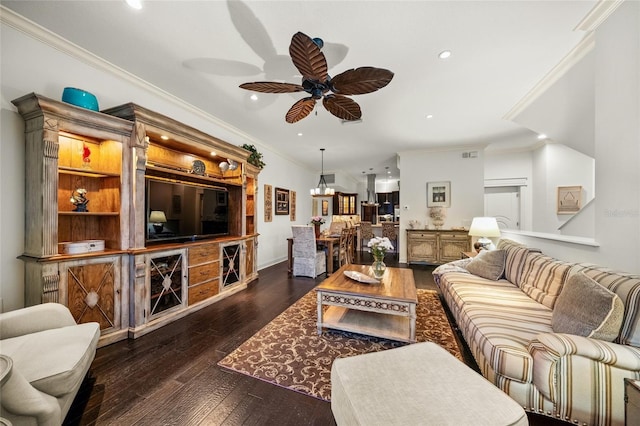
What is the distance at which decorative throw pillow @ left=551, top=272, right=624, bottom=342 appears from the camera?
4.36 feet

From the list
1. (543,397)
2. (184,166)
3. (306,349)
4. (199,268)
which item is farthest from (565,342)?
(184,166)

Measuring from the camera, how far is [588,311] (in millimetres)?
1417

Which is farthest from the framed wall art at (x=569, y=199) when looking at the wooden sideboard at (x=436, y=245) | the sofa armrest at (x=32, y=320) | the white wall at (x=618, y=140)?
the sofa armrest at (x=32, y=320)

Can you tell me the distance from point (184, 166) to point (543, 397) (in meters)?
4.32

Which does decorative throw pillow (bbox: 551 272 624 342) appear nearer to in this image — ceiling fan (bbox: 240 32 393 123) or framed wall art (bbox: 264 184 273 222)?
ceiling fan (bbox: 240 32 393 123)

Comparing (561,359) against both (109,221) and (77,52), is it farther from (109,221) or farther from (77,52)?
(77,52)

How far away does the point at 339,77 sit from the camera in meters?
1.91

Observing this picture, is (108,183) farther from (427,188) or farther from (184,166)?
(427,188)

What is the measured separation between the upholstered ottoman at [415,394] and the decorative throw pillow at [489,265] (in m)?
2.16

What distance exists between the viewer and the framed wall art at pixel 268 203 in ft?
17.9

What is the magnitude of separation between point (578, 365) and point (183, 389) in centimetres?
249

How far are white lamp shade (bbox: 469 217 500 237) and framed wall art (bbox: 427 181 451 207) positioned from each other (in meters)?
1.95

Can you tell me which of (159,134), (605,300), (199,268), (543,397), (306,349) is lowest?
(306,349)

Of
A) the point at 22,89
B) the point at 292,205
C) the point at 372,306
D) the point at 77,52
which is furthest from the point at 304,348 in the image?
the point at 292,205
